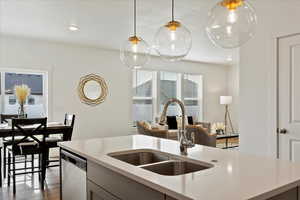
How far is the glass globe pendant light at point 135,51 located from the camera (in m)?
2.94

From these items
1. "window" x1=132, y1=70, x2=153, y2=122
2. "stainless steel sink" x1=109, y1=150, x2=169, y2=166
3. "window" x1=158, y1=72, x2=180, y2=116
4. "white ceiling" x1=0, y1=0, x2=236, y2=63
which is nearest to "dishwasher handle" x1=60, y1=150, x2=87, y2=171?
"stainless steel sink" x1=109, y1=150, x2=169, y2=166

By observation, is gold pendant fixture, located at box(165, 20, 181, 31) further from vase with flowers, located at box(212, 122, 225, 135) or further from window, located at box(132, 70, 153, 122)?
vase with flowers, located at box(212, 122, 225, 135)

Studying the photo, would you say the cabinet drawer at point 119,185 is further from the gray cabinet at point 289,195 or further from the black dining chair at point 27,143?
the black dining chair at point 27,143

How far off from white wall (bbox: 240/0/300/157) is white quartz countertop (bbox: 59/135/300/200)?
64.5 inches

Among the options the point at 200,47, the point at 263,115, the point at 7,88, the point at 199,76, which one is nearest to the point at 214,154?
the point at 263,115

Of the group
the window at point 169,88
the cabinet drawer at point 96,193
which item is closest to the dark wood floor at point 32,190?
the cabinet drawer at point 96,193

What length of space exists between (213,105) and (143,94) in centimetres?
283

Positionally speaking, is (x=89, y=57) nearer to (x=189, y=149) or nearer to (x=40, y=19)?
(x=40, y=19)

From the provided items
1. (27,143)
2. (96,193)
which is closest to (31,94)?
(27,143)

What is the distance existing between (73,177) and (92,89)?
435cm

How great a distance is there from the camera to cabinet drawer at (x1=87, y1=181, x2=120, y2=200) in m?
1.60

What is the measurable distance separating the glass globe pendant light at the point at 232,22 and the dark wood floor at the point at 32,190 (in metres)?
2.74

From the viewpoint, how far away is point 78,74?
610cm

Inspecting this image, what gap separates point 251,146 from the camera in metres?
3.46
